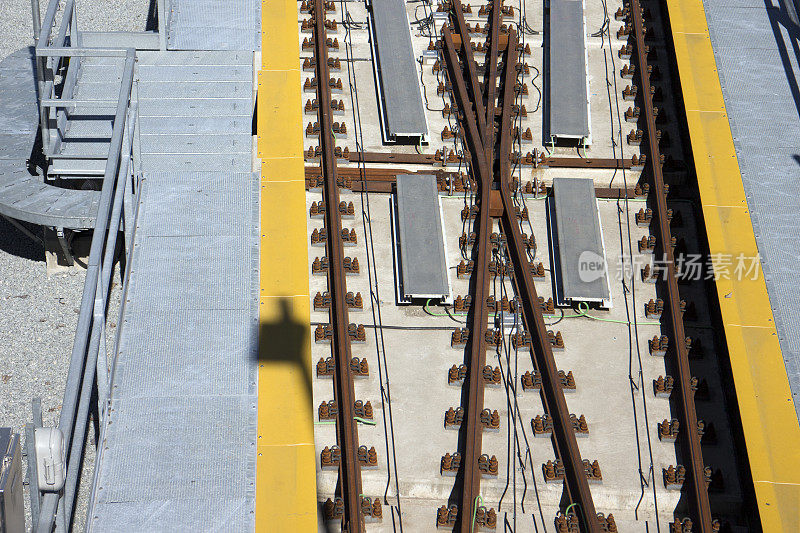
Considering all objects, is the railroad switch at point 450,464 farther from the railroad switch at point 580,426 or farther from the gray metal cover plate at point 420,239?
the gray metal cover plate at point 420,239

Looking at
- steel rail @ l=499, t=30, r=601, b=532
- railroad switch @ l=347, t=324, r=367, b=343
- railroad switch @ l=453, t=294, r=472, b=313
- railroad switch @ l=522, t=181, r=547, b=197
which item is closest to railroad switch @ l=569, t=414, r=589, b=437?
steel rail @ l=499, t=30, r=601, b=532

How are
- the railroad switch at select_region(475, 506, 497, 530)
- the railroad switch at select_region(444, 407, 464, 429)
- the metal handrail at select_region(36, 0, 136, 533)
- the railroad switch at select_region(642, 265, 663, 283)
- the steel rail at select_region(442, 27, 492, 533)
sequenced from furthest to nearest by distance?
the railroad switch at select_region(642, 265, 663, 283) → the railroad switch at select_region(444, 407, 464, 429) → the steel rail at select_region(442, 27, 492, 533) → the railroad switch at select_region(475, 506, 497, 530) → the metal handrail at select_region(36, 0, 136, 533)

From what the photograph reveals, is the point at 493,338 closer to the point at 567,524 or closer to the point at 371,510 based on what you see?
the point at 567,524

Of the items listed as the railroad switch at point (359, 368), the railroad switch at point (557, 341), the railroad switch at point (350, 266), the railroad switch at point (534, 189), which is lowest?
the railroad switch at point (359, 368)

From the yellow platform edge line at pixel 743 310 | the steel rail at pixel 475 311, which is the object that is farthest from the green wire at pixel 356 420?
the yellow platform edge line at pixel 743 310

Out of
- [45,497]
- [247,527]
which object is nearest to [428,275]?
[247,527]

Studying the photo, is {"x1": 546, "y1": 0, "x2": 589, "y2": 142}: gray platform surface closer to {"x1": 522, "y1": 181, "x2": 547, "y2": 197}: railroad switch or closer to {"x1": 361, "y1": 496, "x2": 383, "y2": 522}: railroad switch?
{"x1": 522, "y1": 181, "x2": 547, "y2": 197}: railroad switch
